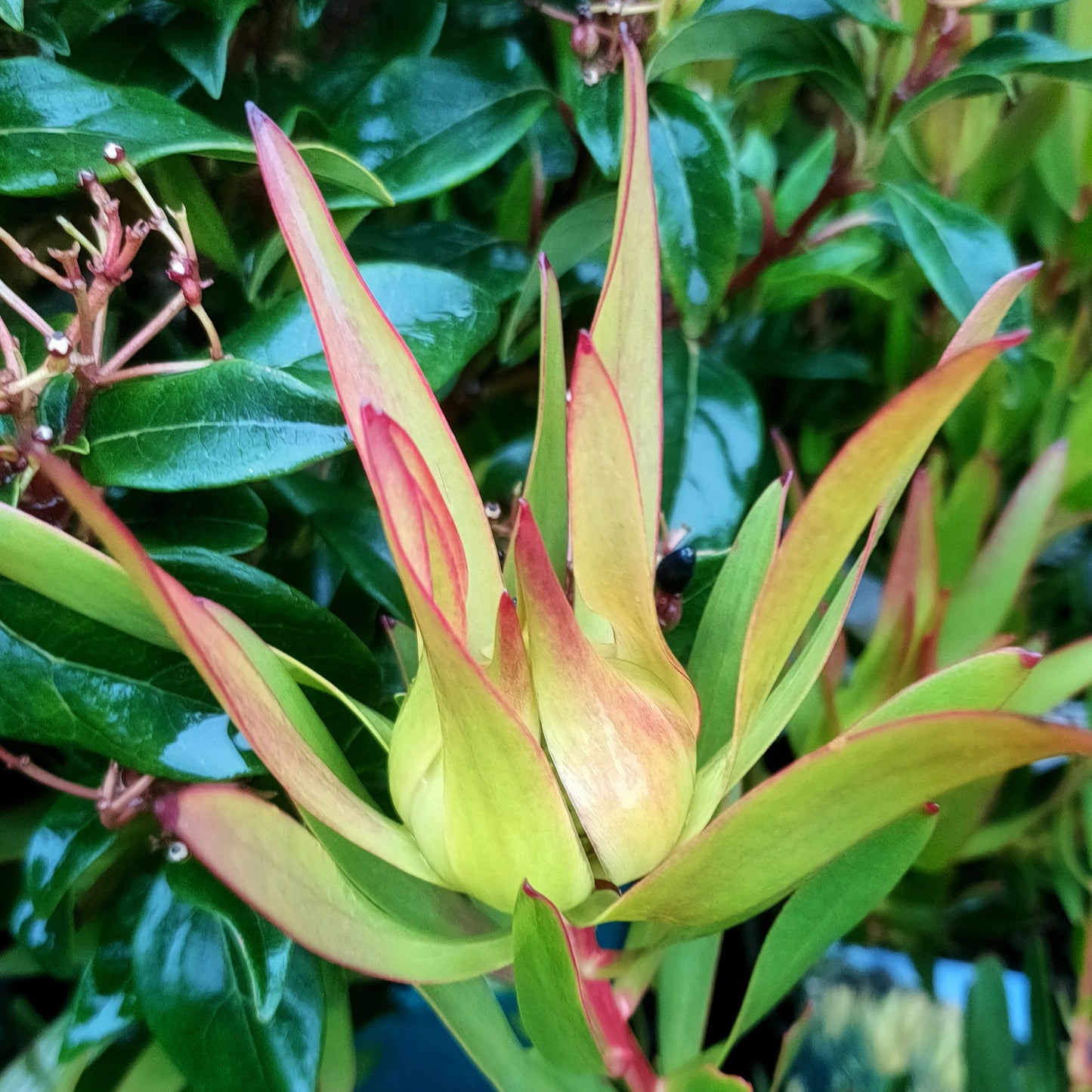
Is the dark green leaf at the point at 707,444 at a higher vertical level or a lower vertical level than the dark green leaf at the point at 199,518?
lower

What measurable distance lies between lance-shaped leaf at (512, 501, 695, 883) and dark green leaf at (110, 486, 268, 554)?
0.46 feet

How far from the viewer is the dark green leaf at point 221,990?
0.34 m

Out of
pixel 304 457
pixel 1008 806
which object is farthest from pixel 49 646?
pixel 1008 806

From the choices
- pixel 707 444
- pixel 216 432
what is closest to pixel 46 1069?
pixel 216 432

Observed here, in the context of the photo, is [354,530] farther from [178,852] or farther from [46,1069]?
[46,1069]

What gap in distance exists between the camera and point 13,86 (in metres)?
0.33

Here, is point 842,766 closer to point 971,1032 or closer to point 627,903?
point 627,903

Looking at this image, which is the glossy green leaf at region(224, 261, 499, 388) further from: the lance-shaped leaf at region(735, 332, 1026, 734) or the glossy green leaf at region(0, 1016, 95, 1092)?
the glossy green leaf at region(0, 1016, 95, 1092)

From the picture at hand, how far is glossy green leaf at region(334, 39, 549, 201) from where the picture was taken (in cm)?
40

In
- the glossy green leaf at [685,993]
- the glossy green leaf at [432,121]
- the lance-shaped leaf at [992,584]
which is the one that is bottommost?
the glossy green leaf at [685,993]

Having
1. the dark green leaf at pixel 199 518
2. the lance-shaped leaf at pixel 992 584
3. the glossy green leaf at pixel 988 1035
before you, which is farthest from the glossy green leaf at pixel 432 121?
the glossy green leaf at pixel 988 1035

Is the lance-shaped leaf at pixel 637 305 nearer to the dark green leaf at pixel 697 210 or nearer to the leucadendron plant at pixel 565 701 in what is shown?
the leucadendron plant at pixel 565 701

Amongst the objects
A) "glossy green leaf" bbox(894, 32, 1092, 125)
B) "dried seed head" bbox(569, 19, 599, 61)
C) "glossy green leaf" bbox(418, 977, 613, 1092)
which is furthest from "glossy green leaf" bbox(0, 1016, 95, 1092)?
"glossy green leaf" bbox(894, 32, 1092, 125)

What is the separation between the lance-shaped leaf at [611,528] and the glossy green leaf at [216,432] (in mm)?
88
